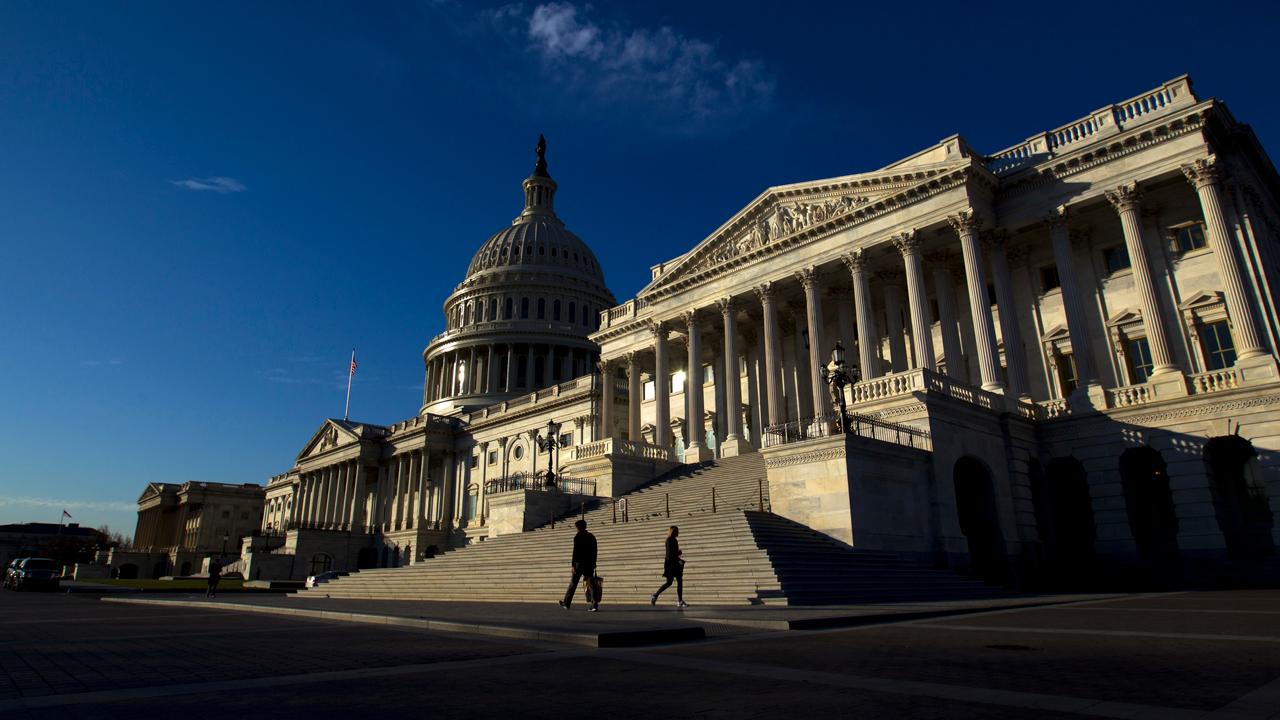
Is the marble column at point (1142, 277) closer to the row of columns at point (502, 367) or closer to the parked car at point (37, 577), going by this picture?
the parked car at point (37, 577)

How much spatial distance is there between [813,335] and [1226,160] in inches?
749

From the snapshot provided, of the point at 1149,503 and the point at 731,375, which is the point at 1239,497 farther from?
the point at 731,375

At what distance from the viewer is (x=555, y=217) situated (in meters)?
135

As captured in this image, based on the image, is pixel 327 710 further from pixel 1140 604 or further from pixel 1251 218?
pixel 1251 218

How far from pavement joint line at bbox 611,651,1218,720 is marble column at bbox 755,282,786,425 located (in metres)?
32.9

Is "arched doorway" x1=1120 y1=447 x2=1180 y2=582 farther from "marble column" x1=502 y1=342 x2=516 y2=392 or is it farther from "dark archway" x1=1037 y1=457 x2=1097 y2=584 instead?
"marble column" x1=502 y1=342 x2=516 y2=392

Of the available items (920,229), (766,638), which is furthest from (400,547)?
(766,638)

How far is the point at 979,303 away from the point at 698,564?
19466 mm

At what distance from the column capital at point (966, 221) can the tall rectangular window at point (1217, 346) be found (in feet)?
32.9

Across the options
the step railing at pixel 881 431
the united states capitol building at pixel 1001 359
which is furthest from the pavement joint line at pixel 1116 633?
the step railing at pixel 881 431

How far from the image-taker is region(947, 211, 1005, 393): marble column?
32309 mm

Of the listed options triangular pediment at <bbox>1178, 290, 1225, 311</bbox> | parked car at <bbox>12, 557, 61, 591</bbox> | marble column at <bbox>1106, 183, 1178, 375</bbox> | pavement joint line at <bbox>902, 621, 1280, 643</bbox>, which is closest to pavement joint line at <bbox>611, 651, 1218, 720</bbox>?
pavement joint line at <bbox>902, 621, 1280, 643</bbox>

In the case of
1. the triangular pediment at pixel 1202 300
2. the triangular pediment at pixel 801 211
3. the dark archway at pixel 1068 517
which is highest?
the triangular pediment at pixel 801 211

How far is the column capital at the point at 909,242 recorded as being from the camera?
35.8 m
